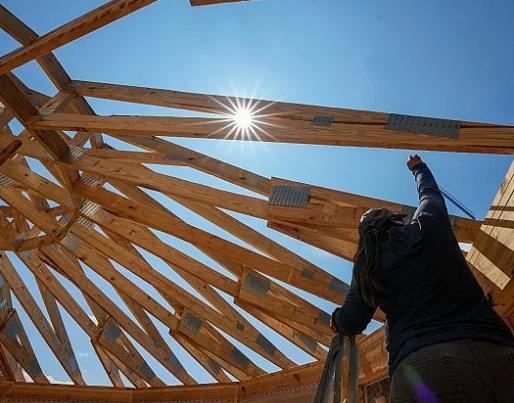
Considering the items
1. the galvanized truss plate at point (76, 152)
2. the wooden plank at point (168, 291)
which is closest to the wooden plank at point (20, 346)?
the wooden plank at point (168, 291)

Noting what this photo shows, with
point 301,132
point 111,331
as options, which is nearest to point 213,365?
point 111,331

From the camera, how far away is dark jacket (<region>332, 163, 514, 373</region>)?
1.82 metres

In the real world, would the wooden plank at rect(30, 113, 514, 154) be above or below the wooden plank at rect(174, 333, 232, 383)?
below

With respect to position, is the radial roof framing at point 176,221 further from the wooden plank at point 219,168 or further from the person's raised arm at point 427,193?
the person's raised arm at point 427,193

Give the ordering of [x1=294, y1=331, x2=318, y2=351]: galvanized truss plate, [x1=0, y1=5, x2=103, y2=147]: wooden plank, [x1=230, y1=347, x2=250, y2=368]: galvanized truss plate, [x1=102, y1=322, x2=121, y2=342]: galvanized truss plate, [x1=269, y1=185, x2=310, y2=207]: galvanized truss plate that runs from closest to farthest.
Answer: [x1=269, y1=185, x2=310, y2=207]: galvanized truss plate < [x1=0, y1=5, x2=103, y2=147]: wooden plank < [x1=294, y1=331, x2=318, y2=351]: galvanized truss plate < [x1=230, y1=347, x2=250, y2=368]: galvanized truss plate < [x1=102, y1=322, x2=121, y2=342]: galvanized truss plate

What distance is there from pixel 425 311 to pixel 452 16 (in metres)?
3.75

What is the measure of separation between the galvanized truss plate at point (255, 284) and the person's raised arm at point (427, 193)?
3.62 meters

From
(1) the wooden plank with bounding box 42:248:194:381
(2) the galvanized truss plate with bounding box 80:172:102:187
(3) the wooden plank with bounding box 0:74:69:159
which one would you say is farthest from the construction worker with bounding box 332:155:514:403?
(1) the wooden plank with bounding box 42:248:194:381

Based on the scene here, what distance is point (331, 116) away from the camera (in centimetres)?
389

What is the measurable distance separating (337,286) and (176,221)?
2047 millimetres

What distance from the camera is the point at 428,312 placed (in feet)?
6.28

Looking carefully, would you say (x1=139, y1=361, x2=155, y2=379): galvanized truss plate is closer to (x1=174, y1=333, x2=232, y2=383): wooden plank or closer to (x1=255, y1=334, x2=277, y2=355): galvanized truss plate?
(x1=174, y1=333, x2=232, y2=383): wooden plank

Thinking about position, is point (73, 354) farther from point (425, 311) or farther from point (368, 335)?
point (425, 311)

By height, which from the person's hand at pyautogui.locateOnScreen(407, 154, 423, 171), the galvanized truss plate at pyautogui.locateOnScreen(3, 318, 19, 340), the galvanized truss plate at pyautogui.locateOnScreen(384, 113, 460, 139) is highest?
the galvanized truss plate at pyautogui.locateOnScreen(3, 318, 19, 340)
